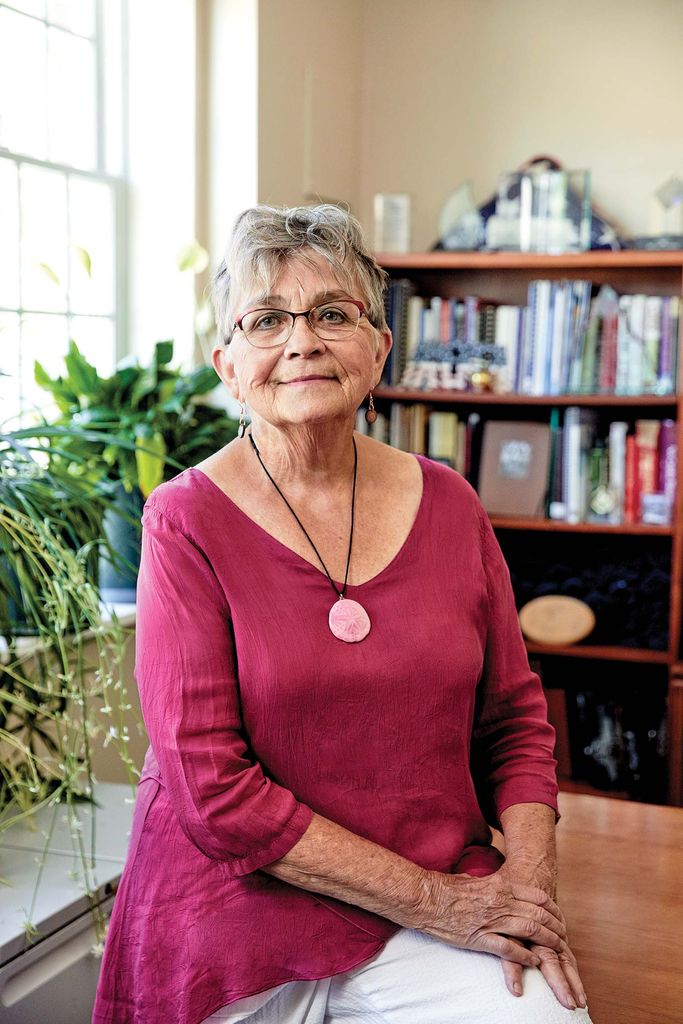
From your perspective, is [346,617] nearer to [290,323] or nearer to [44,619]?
[290,323]

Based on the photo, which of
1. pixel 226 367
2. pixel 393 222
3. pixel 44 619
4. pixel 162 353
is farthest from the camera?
pixel 393 222

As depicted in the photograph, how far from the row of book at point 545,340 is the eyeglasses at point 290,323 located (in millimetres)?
1982

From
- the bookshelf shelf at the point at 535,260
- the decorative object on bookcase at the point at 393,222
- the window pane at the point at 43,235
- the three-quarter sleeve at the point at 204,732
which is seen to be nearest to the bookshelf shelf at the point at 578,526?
the bookshelf shelf at the point at 535,260

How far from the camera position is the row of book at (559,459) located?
11.3 feet

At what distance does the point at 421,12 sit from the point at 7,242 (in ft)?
5.78

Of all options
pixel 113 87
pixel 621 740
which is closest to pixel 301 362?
pixel 113 87

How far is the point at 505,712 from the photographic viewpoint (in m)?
1.71

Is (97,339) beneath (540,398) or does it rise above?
above

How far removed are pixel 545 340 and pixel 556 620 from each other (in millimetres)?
873

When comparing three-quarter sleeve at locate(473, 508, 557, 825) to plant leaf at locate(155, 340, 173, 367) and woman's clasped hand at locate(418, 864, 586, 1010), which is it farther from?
plant leaf at locate(155, 340, 173, 367)

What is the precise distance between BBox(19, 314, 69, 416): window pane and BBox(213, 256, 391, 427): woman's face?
4.56ft

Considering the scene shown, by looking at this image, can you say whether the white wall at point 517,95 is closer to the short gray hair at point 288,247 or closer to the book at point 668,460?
the book at point 668,460

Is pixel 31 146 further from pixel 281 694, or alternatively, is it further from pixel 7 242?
pixel 281 694

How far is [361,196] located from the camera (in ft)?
13.0
